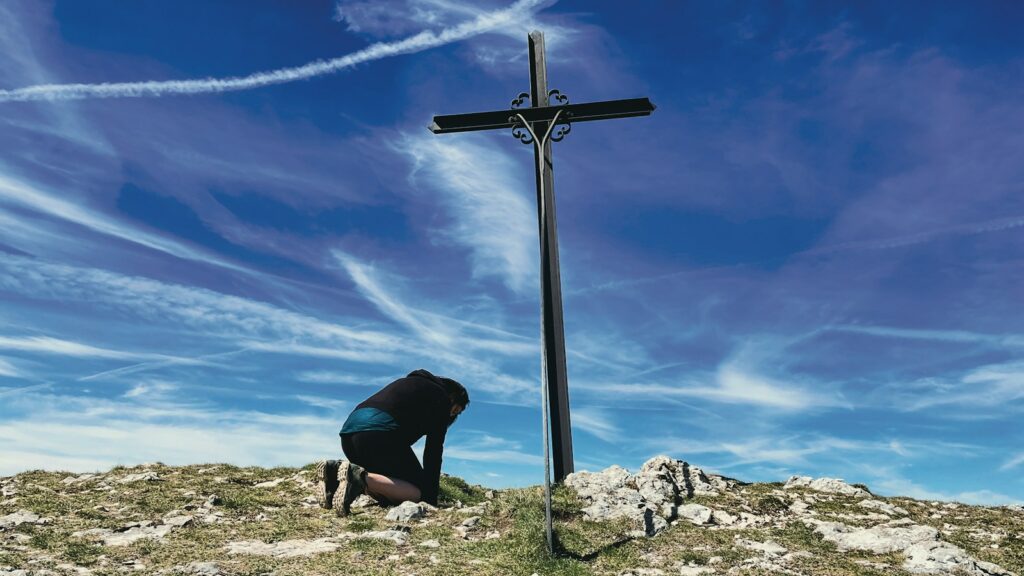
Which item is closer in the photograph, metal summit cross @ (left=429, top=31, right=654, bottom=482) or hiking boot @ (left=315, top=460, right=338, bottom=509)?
hiking boot @ (left=315, top=460, right=338, bottom=509)

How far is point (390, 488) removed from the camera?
30.3 feet

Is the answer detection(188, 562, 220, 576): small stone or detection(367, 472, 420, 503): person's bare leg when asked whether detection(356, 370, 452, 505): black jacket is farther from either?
detection(188, 562, 220, 576): small stone

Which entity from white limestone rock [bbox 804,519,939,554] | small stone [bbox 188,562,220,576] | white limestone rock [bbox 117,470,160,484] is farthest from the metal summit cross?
white limestone rock [bbox 117,470,160,484]

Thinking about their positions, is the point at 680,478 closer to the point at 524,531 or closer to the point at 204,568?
→ the point at 524,531

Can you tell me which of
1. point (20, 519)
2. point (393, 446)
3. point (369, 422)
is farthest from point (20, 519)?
point (393, 446)

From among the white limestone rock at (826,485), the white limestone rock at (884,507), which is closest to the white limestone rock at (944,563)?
the white limestone rock at (884,507)

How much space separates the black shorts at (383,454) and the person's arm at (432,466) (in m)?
0.10

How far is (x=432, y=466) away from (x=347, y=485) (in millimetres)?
Result: 1063

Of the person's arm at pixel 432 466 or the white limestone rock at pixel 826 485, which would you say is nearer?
the person's arm at pixel 432 466

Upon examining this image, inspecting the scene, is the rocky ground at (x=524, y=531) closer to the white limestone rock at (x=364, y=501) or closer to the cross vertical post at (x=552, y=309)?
the white limestone rock at (x=364, y=501)

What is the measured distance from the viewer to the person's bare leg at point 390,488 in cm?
926

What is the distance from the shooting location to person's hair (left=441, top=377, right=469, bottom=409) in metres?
9.51

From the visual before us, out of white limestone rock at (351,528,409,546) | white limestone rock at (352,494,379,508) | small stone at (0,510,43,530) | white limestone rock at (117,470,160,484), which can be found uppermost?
white limestone rock at (117,470,160,484)

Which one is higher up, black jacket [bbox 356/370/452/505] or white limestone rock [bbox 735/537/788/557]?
black jacket [bbox 356/370/452/505]
